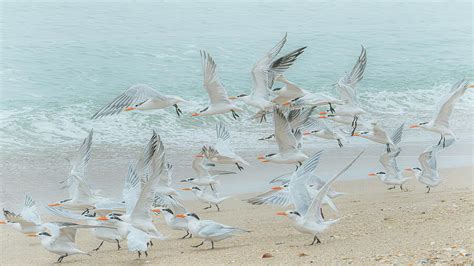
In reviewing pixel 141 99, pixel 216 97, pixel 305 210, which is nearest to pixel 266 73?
pixel 216 97

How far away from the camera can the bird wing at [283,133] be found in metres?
8.20

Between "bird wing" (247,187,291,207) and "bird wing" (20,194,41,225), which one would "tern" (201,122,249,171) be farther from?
"bird wing" (20,194,41,225)

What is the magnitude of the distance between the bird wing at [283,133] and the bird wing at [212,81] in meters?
0.76

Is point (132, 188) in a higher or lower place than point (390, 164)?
higher

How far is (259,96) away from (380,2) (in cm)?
3290

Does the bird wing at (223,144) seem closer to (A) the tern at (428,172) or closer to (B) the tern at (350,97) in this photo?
(B) the tern at (350,97)

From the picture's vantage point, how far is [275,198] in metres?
7.43

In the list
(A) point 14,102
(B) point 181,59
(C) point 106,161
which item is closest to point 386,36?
(B) point 181,59

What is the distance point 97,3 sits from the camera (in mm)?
31844

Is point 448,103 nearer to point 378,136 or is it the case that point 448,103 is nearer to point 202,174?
point 378,136

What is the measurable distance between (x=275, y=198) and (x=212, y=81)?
1.70 m

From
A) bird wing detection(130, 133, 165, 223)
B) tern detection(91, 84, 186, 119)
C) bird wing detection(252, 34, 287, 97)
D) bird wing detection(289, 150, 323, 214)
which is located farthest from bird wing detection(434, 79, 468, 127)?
bird wing detection(130, 133, 165, 223)

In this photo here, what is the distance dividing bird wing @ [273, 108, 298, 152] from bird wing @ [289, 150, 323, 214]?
1.11 m

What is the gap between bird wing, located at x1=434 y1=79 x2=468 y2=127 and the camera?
27.7 ft
